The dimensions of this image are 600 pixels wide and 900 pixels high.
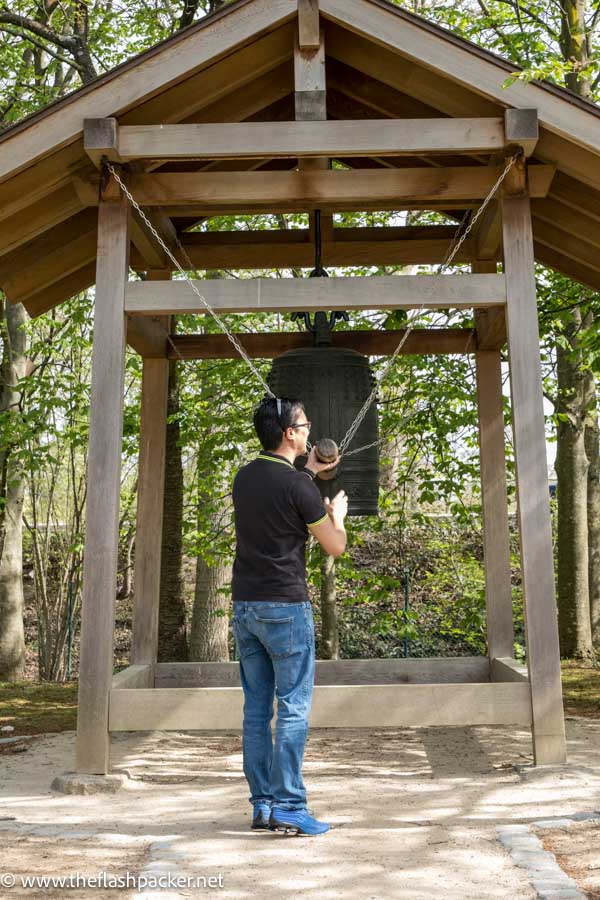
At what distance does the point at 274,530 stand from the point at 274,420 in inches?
18.1

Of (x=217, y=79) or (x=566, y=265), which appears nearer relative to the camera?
(x=217, y=79)

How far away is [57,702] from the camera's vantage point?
8406 millimetres

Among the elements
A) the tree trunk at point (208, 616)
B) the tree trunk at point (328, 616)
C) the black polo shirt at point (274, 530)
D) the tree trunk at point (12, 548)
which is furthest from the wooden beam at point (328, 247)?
the tree trunk at point (208, 616)

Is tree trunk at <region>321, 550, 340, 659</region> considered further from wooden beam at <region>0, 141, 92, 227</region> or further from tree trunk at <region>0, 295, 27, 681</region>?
wooden beam at <region>0, 141, 92, 227</region>

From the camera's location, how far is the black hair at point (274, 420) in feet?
12.6

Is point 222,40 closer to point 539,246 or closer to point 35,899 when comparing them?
point 539,246

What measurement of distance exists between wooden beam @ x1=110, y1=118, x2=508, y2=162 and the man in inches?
63.7

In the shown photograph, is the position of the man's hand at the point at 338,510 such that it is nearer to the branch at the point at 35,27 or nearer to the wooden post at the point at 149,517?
the wooden post at the point at 149,517

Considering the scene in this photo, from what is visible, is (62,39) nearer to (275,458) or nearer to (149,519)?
(149,519)

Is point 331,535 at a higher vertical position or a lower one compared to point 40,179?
lower

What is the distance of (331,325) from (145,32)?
24.5ft

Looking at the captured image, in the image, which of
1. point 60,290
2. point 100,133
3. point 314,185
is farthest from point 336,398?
point 60,290

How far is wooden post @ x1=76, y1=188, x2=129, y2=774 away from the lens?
14.9 feet

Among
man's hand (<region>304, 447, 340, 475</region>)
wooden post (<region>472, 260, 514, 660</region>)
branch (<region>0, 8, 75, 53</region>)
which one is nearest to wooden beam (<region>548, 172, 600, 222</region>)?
wooden post (<region>472, 260, 514, 660</region>)
